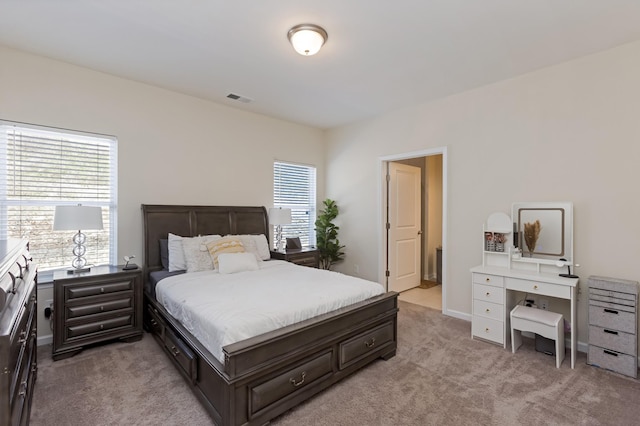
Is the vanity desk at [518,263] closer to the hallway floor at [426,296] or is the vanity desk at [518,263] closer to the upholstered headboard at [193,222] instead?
the hallway floor at [426,296]

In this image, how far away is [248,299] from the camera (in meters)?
2.35

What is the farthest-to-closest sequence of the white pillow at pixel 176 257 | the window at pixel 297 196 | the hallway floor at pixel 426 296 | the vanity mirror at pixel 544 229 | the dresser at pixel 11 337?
the window at pixel 297 196 → the hallway floor at pixel 426 296 → the white pillow at pixel 176 257 → the vanity mirror at pixel 544 229 → the dresser at pixel 11 337

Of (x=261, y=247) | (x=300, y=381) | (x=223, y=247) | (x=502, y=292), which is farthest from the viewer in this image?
(x=261, y=247)

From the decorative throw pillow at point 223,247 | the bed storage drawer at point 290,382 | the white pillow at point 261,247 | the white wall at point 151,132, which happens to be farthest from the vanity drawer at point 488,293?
the white wall at point 151,132

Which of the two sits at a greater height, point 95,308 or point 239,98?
point 239,98

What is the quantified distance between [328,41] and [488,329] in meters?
3.28

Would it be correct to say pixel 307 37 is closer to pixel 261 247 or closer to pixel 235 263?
pixel 235 263

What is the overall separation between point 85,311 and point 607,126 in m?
5.25

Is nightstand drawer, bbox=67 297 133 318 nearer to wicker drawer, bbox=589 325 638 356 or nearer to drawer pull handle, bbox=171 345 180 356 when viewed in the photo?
drawer pull handle, bbox=171 345 180 356

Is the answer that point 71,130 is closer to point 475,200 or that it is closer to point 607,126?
point 475,200

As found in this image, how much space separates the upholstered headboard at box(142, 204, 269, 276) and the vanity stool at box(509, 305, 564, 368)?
10.8ft

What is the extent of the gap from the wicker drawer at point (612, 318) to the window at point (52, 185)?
4.91 metres

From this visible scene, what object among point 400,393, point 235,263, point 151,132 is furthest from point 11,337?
point 151,132

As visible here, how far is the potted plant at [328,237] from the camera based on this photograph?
5.27m
